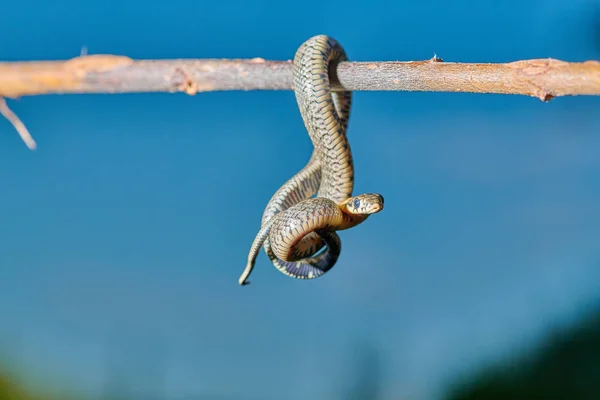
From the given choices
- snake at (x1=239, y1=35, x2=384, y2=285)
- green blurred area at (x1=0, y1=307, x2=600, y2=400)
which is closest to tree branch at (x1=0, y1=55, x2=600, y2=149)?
snake at (x1=239, y1=35, x2=384, y2=285)

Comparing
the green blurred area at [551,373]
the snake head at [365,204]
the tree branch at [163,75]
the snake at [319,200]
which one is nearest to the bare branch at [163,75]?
the tree branch at [163,75]

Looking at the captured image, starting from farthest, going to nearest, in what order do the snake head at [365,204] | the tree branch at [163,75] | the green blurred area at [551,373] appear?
1. the green blurred area at [551,373]
2. the snake head at [365,204]
3. the tree branch at [163,75]

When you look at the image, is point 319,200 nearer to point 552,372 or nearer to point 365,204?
point 365,204

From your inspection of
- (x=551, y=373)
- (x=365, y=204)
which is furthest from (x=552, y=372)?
(x=365, y=204)

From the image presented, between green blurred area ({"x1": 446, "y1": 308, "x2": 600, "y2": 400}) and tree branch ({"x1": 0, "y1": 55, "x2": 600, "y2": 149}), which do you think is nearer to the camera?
tree branch ({"x1": 0, "y1": 55, "x2": 600, "y2": 149})

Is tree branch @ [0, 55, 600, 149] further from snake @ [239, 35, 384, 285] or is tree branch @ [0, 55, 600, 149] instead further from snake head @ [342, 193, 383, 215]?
snake head @ [342, 193, 383, 215]

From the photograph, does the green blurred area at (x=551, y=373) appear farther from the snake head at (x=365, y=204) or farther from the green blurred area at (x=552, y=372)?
the snake head at (x=365, y=204)

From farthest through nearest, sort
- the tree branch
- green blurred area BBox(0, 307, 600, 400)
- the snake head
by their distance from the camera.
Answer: green blurred area BBox(0, 307, 600, 400) < the snake head < the tree branch

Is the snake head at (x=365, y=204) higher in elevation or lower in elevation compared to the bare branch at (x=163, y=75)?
lower

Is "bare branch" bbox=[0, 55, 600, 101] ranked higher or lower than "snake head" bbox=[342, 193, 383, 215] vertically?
higher

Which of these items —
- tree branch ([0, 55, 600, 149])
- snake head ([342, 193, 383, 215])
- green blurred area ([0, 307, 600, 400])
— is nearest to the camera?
tree branch ([0, 55, 600, 149])
